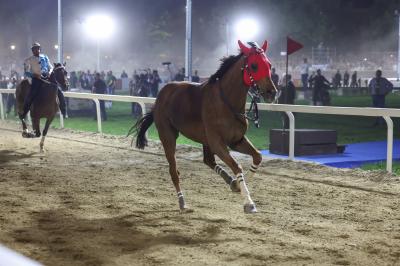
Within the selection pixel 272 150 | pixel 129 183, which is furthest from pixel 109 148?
pixel 129 183

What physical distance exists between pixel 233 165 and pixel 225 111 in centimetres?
66

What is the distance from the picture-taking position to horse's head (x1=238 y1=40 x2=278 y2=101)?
675 centimetres

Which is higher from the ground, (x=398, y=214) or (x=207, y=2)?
(x=207, y=2)

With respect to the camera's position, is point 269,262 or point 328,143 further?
point 328,143

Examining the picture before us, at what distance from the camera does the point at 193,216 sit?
6.92m

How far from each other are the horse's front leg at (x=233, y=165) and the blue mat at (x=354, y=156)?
498 centimetres

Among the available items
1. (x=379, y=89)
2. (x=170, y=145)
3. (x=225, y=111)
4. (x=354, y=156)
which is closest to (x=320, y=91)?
(x=379, y=89)

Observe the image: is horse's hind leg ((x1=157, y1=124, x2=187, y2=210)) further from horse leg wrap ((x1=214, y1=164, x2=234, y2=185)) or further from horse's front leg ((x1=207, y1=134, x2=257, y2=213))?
horse's front leg ((x1=207, y1=134, x2=257, y2=213))

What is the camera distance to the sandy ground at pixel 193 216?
535 centimetres

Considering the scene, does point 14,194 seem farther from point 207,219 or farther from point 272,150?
point 272,150

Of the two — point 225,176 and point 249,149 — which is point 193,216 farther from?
point 249,149

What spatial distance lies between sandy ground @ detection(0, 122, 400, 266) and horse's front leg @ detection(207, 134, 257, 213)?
0.20 m

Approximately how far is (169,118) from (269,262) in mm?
3131

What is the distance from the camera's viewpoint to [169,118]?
775 cm
